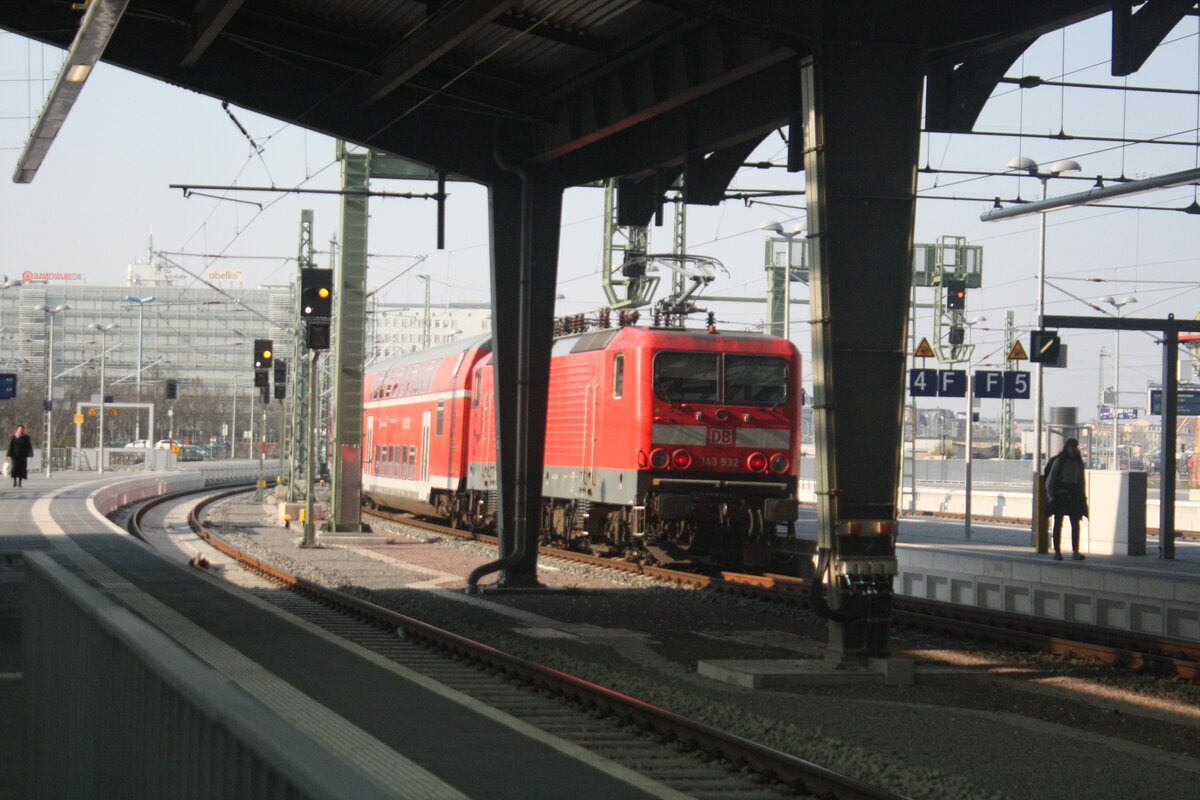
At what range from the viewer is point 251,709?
9.08 feet

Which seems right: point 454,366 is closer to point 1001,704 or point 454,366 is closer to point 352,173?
point 352,173

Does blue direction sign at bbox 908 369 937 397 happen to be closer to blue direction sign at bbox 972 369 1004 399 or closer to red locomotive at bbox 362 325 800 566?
blue direction sign at bbox 972 369 1004 399

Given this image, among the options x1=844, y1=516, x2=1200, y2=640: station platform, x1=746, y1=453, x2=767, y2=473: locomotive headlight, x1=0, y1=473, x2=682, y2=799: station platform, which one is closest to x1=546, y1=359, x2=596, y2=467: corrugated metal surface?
x1=746, y1=453, x2=767, y2=473: locomotive headlight

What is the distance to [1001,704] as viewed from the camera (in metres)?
10.8

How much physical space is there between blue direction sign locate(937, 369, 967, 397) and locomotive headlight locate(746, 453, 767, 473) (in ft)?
23.3

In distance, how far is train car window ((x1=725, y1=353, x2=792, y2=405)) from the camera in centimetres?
2045

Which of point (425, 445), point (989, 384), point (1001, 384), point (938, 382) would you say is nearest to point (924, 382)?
point (938, 382)

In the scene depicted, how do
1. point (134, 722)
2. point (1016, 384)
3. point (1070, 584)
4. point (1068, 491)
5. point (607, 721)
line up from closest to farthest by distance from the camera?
point (134, 722) → point (607, 721) → point (1070, 584) → point (1068, 491) → point (1016, 384)

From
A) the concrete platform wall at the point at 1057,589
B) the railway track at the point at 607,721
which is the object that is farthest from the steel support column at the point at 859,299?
the concrete platform wall at the point at 1057,589

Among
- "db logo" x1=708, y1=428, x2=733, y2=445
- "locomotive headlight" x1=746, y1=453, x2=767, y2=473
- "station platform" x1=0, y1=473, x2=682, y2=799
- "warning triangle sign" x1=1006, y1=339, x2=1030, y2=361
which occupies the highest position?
"warning triangle sign" x1=1006, y1=339, x2=1030, y2=361

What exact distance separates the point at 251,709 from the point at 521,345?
15.4m

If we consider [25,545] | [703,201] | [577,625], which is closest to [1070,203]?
[703,201]

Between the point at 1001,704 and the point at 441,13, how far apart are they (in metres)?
8.26

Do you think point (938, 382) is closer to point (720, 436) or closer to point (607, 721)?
point (720, 436)
